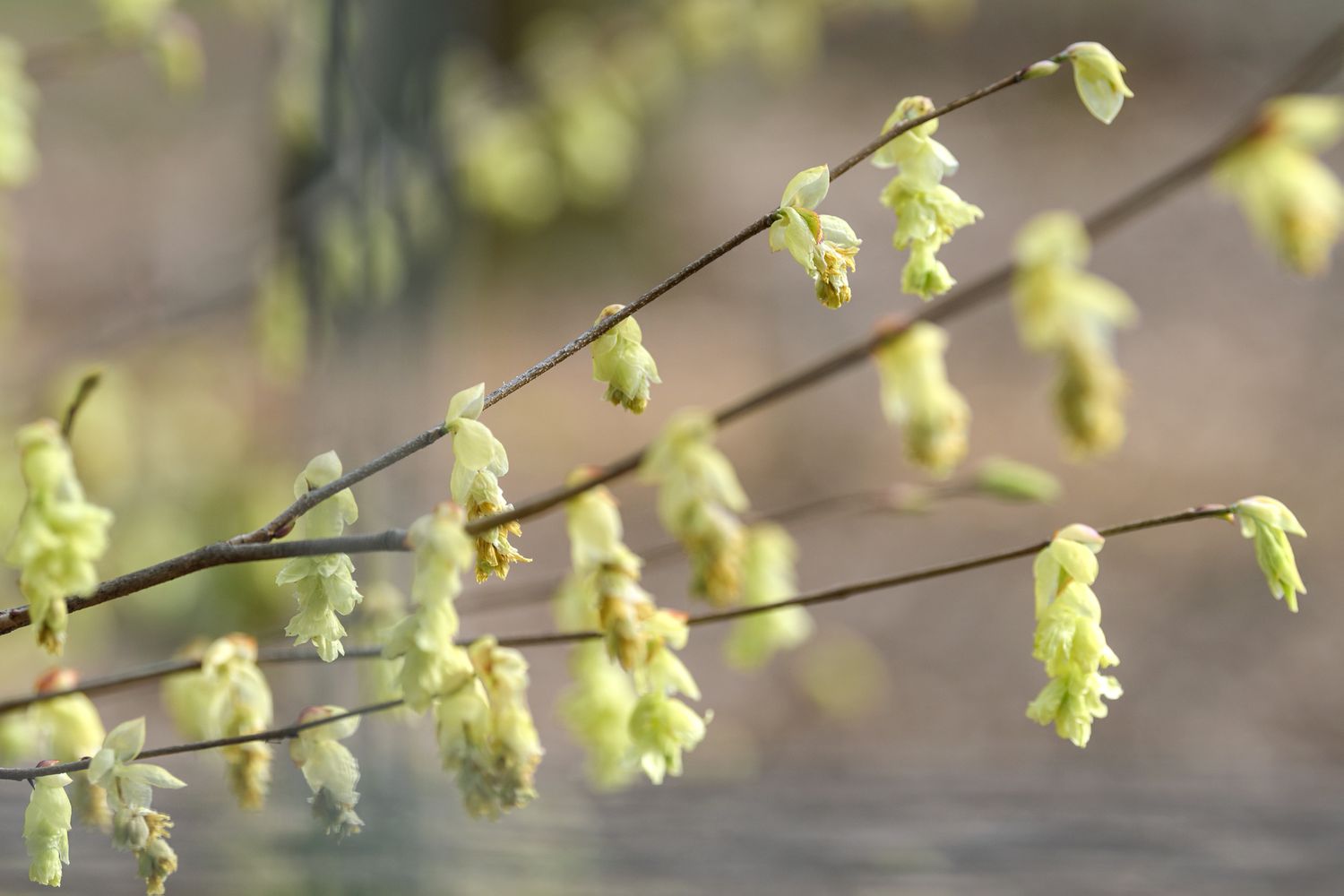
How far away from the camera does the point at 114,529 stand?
2693 mm

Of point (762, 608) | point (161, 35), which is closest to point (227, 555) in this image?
point (762, 608)

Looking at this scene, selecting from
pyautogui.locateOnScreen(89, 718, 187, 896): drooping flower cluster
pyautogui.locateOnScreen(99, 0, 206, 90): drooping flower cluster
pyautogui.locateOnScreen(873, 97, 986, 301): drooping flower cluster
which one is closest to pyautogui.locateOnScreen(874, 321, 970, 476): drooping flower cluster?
pyautogui.locateOnScreen(873, 97, 986, 301): drooping flower cluster

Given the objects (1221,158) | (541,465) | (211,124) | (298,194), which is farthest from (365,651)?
(211,124)

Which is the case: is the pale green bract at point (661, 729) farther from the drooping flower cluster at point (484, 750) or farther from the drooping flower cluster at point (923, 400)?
the drooping flower cluster at point (923, 400)

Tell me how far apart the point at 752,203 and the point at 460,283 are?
1538 millimetres

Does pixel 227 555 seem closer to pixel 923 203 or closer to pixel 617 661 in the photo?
pixel 617 661

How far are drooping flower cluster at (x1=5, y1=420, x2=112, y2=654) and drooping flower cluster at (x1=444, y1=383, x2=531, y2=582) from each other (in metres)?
0.18

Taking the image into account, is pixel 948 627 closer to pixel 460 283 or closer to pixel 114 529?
pixel 460 283

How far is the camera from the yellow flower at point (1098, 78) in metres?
0.64

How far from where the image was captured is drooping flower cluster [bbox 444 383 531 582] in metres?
0.68

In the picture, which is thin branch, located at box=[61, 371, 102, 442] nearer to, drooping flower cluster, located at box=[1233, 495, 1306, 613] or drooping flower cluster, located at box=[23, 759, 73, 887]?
drooping flower cluster, located at box=[23, 759, 73, 887]

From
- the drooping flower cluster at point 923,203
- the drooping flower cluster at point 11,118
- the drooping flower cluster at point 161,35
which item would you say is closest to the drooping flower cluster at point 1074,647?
the drooping flower cluster at point 923,203

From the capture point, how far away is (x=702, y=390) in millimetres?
4426

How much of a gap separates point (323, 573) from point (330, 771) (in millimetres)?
138
